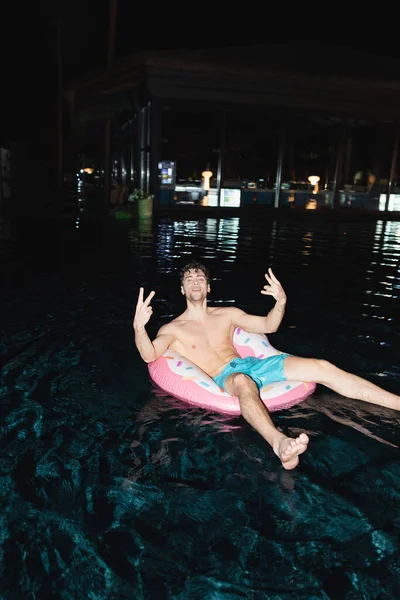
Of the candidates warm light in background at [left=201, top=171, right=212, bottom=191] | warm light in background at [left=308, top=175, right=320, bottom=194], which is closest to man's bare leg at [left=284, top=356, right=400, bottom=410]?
warm light in background at [left=201, top=171, right=212, bottom=191]

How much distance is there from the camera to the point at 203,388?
12.3ft

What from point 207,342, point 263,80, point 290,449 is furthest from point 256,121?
point 290,449

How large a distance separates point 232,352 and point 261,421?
104 centimetres

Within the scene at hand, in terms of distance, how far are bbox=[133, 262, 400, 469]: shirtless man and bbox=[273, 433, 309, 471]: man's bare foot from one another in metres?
0.40

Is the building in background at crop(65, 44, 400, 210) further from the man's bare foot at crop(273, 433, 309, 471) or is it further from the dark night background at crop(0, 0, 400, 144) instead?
the man's bare foot at crop(273, 433, 309, 471)

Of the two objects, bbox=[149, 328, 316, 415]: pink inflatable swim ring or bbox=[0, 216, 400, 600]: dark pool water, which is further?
bbox=[149, 328, 316, 415]: pink inflatable swim ring

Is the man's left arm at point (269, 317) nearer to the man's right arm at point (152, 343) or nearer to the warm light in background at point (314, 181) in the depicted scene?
the man's right arm at point (152, 343)

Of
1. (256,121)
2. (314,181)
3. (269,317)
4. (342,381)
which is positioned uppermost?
(256,121)

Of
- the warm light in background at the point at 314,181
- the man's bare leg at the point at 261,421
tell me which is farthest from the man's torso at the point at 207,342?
the warm light in background at the point at 314,181

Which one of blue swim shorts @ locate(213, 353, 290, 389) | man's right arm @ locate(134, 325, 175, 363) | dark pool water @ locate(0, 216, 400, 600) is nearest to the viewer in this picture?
dark pool water @ locate(0, 216, 400, 600)

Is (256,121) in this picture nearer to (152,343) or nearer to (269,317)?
(269,317)

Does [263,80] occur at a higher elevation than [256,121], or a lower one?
higher

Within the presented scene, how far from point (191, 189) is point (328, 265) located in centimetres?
1350

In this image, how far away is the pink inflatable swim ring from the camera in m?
3.70
